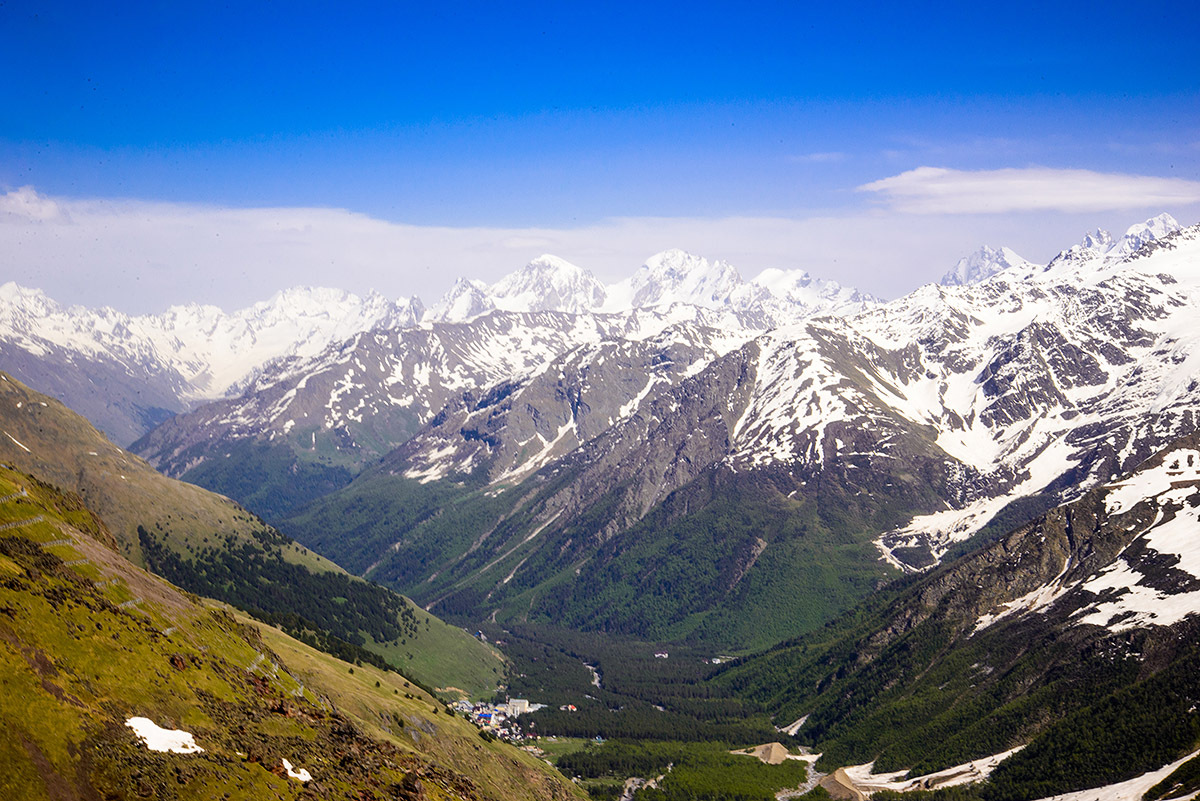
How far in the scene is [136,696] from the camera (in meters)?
123

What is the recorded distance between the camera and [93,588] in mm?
142125

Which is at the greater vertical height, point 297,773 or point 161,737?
point 161,737

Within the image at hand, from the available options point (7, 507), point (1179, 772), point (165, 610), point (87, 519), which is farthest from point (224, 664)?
point (1179, 772)

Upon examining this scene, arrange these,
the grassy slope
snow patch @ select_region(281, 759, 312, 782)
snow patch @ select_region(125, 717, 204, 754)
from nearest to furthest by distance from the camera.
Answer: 1. the grassy slope
2. snow patch @ select_region(125, 717, 204, 754)
3. snow patch @ select_region(281, 759, 312, 782)

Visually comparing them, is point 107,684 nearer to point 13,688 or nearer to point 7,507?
point 13,688

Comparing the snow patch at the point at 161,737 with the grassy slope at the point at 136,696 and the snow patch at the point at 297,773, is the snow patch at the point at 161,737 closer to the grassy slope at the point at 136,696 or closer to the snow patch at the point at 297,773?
the grassy slope at the point at 136,696

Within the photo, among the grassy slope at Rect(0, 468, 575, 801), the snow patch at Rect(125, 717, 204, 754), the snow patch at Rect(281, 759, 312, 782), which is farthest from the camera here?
the snow patch at Rect(281, 759, 312, 782)

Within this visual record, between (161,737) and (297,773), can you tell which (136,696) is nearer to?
(161,737)

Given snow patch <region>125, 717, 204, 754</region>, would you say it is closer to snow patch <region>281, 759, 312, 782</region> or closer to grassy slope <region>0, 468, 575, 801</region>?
grassy slope <region>0, 468, 575, 801</region>

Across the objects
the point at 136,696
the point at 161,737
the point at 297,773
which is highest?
the point at 136,696

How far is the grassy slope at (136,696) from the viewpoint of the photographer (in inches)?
4166

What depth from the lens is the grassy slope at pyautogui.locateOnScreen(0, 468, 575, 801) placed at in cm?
10581

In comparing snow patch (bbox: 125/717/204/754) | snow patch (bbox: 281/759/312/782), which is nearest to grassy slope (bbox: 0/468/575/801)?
snow patch (bbox: 281/759/312/782)

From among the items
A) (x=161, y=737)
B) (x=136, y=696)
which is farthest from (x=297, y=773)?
(x=136, y=696)
